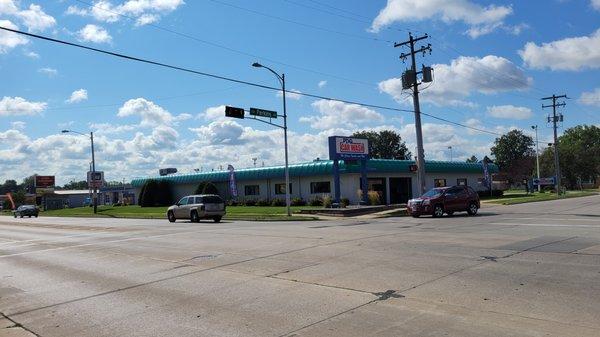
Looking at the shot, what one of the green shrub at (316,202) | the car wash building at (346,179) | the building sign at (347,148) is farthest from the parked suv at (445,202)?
Result: the green shrub at (316,202)

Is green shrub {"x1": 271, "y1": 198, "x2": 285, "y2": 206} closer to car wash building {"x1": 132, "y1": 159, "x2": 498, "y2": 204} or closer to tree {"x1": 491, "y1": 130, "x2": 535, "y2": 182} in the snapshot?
car wash building {"x1": 132, "y1": 159, "x2": 498, "y2": 204}

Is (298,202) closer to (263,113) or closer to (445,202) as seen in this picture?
(263,113)

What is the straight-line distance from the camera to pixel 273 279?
10.0 m

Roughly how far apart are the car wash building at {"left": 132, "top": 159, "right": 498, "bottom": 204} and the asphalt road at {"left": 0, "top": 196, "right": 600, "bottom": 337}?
27.1 meters

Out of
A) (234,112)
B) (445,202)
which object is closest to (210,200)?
(234,112)

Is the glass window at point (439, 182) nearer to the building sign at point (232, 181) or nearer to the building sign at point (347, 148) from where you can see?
the building sign at point (347, 148)

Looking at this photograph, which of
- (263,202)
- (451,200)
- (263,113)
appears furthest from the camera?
(263,202)

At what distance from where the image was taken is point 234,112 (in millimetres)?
33719

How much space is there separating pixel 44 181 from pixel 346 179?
9872 cm

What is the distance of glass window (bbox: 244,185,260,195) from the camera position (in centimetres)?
5656

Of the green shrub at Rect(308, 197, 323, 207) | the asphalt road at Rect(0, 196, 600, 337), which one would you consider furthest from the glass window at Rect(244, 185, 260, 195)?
the asphalt road at Rect(0, 196, 600, 337)

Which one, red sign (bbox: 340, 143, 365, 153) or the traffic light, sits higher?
the traffic light

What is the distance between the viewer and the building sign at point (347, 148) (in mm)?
39188

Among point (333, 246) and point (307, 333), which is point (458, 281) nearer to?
point (307, 333)
